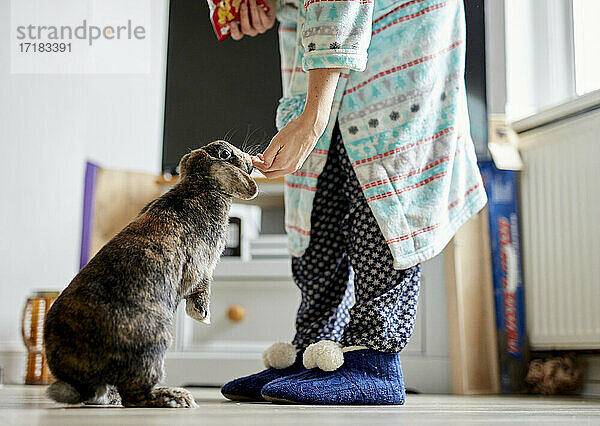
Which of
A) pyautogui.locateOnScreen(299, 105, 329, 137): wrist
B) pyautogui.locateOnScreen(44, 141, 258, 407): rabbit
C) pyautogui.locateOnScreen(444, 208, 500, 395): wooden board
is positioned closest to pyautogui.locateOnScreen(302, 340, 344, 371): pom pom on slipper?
pyautogui.locateOnScreen(44, 141, 258, 407): rabbit

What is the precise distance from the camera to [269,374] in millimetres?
1225

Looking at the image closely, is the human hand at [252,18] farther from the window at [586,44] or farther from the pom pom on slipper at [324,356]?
the window at [586,44]

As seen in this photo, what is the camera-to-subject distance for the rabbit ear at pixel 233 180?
1.00m

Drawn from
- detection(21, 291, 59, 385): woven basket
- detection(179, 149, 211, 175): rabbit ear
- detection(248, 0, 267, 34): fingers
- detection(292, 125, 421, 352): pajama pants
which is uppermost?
detection(248, 0, 267, 34): fingers

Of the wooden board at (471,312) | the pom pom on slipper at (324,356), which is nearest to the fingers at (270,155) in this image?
the pom pom on slipper at (324,356)

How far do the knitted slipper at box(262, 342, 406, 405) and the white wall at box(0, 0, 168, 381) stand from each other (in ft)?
5.63

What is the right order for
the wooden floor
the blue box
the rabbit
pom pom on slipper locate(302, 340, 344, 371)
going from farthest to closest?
the blue box
pom pom on slipper locate(302, 340, 344, 371)
the rabbit
the wooden floor

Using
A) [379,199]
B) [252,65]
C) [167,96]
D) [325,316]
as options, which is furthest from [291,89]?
[167,96]

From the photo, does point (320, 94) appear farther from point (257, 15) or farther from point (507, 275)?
point (507, 275)

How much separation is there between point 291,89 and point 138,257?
1.65 feet

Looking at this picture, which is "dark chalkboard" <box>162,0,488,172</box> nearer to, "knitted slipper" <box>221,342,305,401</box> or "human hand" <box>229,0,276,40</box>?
"human hand" <box>229,0,276,40</box>

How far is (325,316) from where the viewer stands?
4.08ft

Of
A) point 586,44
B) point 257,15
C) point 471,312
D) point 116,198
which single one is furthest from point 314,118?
point 586,44

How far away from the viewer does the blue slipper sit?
1.07 m
